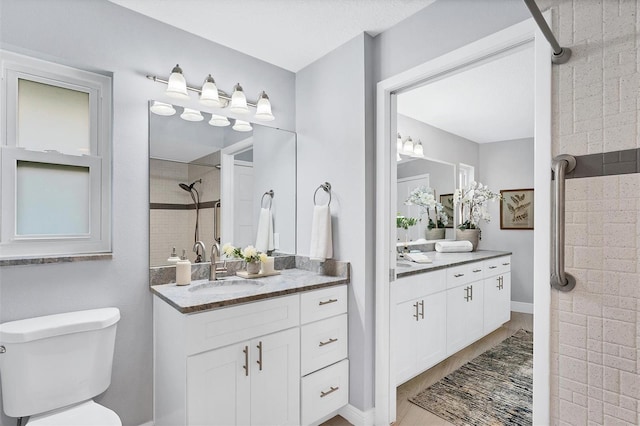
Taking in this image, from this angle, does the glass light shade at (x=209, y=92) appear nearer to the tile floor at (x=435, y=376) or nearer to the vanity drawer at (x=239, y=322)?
Answer: the vanity drawer at (x=239, y=322)

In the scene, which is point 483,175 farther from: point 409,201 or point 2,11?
point 2,11

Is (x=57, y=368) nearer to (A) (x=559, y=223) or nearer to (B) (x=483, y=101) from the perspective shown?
(A) (x=559, y=223)

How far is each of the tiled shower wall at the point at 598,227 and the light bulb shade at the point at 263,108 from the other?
5.52 ft

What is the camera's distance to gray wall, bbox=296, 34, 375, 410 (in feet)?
6.86

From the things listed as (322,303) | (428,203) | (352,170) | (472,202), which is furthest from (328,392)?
(472,202)

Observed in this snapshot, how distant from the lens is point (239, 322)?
1.67 m

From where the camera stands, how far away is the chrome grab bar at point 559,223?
1262mm

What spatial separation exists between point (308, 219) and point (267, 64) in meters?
1.22

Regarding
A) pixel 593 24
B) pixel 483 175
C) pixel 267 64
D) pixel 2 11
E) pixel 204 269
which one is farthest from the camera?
pixel 483 175

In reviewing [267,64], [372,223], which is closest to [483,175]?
[372,223]

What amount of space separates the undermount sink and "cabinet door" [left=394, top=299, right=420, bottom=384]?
103cm

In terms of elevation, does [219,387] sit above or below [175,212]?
below

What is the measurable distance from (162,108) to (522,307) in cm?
460

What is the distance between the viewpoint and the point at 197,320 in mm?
1538
